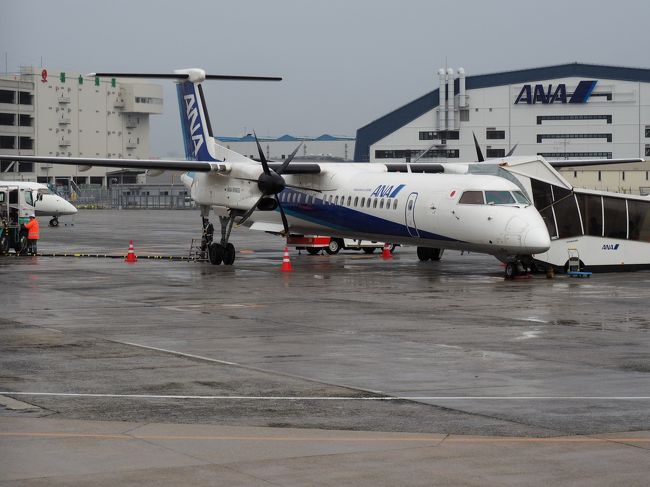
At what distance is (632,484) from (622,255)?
2466 cm

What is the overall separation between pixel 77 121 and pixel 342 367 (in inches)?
5390

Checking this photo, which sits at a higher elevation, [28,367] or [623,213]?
[623,213]

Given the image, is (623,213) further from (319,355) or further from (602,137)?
(602,137)

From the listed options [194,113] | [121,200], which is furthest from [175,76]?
[121,200]

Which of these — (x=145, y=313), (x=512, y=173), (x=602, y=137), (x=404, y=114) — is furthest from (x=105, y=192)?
(x=145, y=313)

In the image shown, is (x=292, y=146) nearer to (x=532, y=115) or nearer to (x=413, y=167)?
(x=532, y=115)

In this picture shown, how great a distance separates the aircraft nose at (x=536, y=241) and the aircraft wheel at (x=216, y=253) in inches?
436

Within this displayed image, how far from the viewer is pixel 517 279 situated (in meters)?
29.9

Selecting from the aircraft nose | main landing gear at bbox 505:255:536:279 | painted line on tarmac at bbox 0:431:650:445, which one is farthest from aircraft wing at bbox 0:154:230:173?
painted line on tarmac at bbox 0:431:650:445

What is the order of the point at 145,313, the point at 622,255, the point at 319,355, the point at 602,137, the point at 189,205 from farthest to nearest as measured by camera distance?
the point at 602,137
the point at 189,205
the point at 622,255
the point at 145,313
the point at 319,355

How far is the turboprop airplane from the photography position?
29.6 meters

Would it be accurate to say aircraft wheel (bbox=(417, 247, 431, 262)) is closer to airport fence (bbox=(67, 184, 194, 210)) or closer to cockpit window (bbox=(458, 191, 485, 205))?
cockpit window (bbox=(458, 191, 485, 205))

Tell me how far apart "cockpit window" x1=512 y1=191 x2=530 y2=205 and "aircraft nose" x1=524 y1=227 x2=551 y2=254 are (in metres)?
1.43

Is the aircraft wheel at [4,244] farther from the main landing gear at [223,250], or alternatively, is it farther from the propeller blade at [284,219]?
the propeller blade at [284,219]
